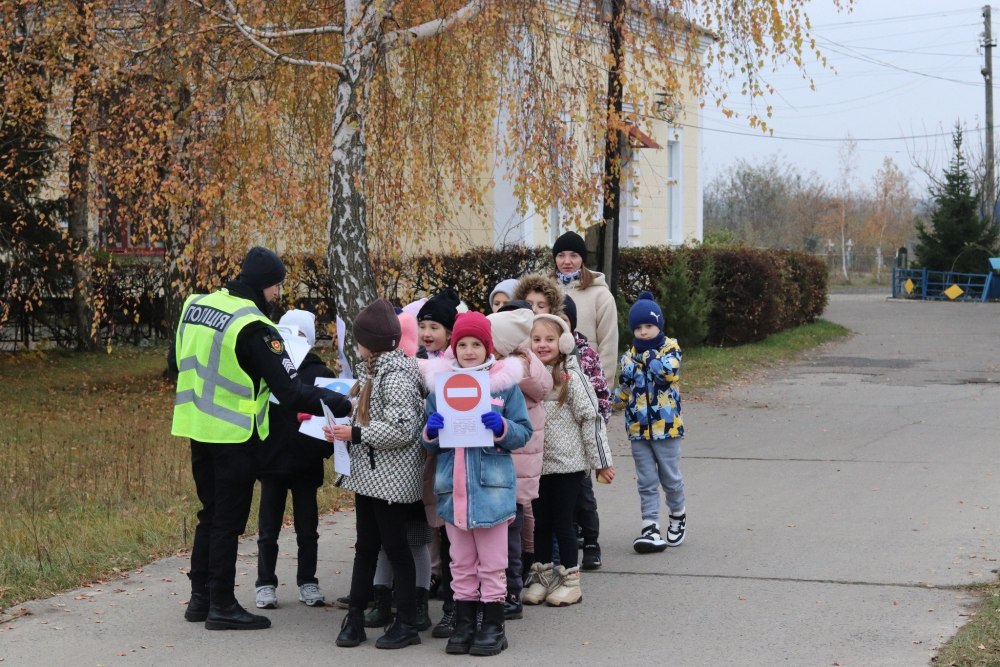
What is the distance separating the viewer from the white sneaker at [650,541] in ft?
24.8

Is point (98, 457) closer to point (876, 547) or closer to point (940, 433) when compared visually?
point (876, 547)

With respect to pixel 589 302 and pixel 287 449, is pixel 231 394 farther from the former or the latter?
pixel 589 302

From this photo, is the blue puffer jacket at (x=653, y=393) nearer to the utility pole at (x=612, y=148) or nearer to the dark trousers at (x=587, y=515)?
the dark trousers at (x=587, y=515)

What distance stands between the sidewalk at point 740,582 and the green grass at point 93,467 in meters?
0.43

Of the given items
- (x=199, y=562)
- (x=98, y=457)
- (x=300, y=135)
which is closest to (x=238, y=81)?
(x=300, y=135)

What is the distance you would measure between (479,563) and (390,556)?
41 centimetres

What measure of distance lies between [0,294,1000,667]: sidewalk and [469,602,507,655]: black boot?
9 cm

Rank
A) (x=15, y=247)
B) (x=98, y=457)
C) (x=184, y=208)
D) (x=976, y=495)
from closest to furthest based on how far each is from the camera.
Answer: (x=976, y=495) → (x=98, y=457) → (x=184, y=208) → (x=15, y=247)

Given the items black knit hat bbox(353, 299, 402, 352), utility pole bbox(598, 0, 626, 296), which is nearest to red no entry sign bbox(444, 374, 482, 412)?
black knit hat bbox(353, 299, 402, 352)

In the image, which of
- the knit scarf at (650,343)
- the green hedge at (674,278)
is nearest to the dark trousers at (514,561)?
the knit scarf at (650,343)

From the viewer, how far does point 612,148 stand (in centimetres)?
1375

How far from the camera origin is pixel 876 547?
7500 millimetres

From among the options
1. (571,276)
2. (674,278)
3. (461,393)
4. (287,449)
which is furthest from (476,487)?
(674,278)

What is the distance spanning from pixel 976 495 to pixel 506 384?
4.89 meters
